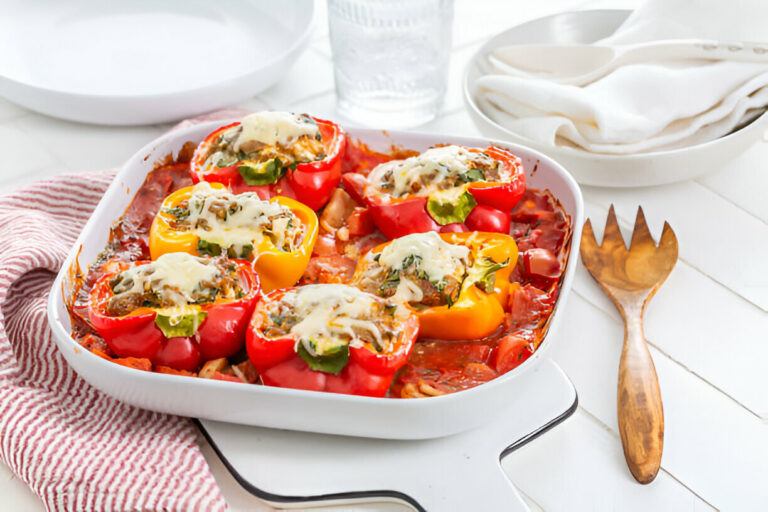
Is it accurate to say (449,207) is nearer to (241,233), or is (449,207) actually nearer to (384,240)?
(384,240)

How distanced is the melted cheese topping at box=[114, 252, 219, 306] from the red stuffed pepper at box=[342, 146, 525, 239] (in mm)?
416

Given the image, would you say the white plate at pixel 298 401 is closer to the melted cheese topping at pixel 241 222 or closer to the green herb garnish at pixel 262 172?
the melted cheese topping at pixel 241 222

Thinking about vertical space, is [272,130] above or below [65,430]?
above

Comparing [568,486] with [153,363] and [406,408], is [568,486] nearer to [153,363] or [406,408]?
[406,408]

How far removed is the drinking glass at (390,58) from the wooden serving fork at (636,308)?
0.75 meters

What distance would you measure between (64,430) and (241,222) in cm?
52

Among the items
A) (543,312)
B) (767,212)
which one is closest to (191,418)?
(543,312)

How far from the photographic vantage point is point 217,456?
5.23 feet

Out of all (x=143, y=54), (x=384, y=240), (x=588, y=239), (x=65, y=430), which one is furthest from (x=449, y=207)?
(x=143, y=54)

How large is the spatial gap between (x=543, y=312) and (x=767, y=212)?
88 centimetres

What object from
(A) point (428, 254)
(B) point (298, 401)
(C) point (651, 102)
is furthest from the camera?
(C) point (651, 102)

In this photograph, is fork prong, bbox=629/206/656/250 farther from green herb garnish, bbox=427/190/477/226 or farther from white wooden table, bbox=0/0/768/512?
green herb garnish, bbox=427/190/477/226

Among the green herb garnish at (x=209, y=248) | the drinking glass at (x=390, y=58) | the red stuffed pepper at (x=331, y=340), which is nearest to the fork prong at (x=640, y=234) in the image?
the red stuffed pepper at (x=331, y=340)

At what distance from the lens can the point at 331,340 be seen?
149cm
